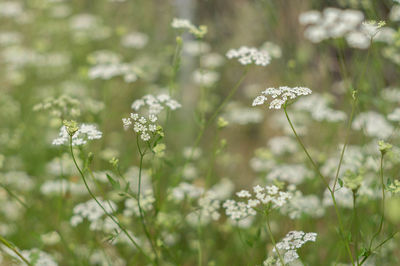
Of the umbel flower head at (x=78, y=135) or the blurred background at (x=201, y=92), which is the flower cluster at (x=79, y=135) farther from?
the blurred background at (x=201, y=92)

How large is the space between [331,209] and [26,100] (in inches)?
151

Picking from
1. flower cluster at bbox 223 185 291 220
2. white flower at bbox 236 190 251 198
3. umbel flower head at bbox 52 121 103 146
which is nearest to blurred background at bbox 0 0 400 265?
umbel flower head at bbox 52 121 103 146

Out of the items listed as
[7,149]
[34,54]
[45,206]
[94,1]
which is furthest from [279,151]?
[94,1]

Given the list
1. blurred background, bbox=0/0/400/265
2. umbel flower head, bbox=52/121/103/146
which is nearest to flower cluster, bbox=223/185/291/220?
umbel flower head, bbox=52/121/103/146

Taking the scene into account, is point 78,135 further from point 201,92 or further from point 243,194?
point 201,92

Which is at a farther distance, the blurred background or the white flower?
the blurred background

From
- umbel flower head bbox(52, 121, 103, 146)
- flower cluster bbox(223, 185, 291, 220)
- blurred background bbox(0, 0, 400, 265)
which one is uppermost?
blurred background bbox(0, 0, 400, 265)

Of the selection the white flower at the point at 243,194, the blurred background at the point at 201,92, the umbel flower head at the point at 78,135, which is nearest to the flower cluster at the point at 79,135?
the umbel flower head at the point at 78,135

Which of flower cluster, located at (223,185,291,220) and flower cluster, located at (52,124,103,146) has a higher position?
flower cluster, located at (52,124,103,146)

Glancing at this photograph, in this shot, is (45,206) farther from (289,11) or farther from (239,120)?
(289,11)

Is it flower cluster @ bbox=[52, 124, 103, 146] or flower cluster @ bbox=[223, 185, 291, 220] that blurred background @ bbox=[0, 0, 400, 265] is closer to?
flower cluster @ bbox=[52, 124, 103, 146]

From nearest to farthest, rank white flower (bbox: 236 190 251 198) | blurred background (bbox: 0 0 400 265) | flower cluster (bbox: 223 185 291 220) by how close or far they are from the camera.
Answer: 1. flower cluster (bbox: 223 185 291 220)
2. white flower (bbox: 236 190 251 198)
3. blurred background (bbox: 0 0 400 265)

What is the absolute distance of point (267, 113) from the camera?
4812mm

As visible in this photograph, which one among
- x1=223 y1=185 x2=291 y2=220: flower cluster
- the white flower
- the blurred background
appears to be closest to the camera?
x1=223 y1=185 x2=291 y2=220: flower cluster
